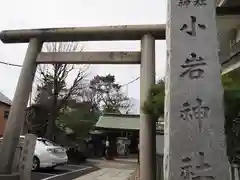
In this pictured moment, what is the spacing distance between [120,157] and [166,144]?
2088 cm

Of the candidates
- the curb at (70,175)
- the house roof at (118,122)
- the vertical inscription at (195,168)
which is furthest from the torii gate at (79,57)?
the house roof at (118,122)

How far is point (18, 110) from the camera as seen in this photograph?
24.5 ft

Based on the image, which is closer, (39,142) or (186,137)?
(186,137)

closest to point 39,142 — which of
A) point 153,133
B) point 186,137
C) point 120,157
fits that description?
point 153,133

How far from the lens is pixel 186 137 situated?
3654mm

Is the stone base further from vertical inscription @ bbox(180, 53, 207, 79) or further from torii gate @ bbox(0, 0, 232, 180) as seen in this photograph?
vertical inscription @ bbox(180, 53, 207, 79)

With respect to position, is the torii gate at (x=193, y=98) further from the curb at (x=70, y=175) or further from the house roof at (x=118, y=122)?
the house roof at (x=118, y=122)

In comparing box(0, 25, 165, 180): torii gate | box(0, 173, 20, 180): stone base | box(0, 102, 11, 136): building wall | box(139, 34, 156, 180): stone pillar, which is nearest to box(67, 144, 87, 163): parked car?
box(0, 102, 11, 136): building wall

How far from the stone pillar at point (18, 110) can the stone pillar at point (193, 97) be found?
456 centimetres

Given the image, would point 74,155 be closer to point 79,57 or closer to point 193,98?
point 79,57

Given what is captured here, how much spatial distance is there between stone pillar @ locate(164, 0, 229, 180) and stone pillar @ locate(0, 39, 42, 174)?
4558 millimetres

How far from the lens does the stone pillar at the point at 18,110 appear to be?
7141 millimetres

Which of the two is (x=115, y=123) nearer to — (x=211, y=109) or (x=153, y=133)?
(x=153, y=133)

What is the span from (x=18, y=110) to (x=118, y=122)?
64.3ft
